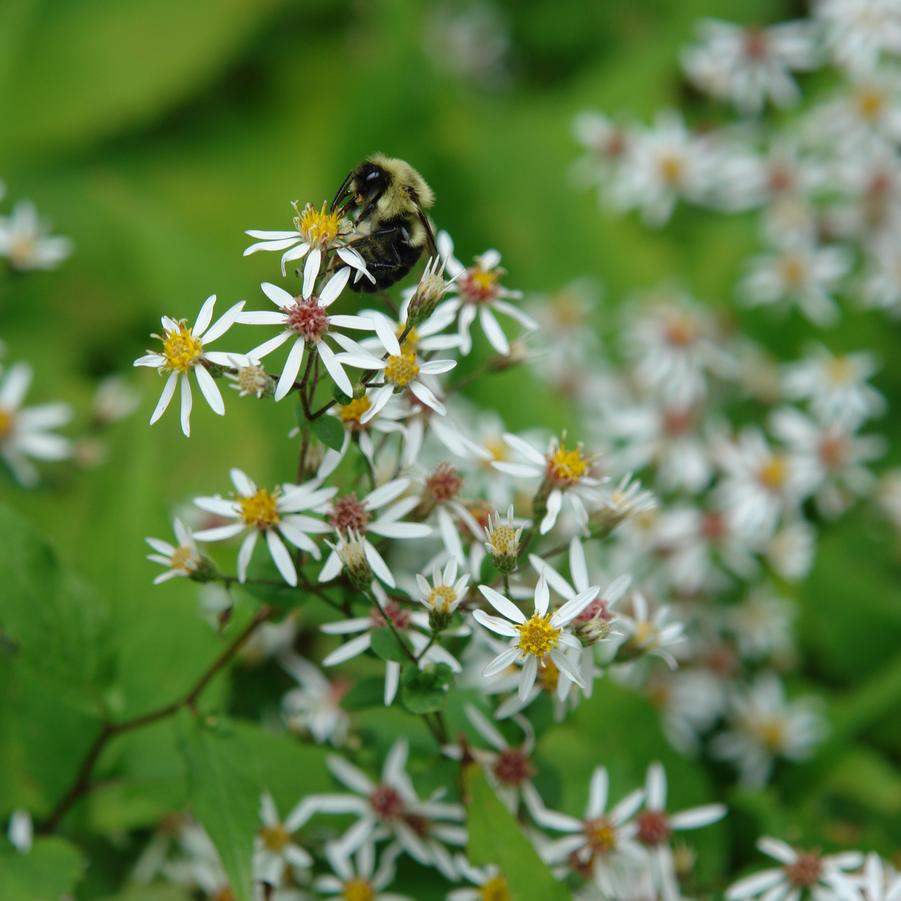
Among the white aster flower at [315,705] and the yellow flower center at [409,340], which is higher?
the yellow flower center at [409,340]

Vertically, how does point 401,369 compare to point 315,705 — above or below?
above

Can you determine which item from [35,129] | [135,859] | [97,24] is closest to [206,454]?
[135,859]

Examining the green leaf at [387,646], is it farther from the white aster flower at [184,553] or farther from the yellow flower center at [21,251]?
the yellow flower center at [21,251]

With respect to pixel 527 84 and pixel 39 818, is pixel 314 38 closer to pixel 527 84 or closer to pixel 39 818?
pixel 527 84

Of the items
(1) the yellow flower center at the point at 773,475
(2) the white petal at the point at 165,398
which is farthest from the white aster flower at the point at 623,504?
(1) the yellow flower center at the point at 773,475

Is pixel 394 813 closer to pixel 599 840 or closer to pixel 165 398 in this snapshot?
pixel 599 840

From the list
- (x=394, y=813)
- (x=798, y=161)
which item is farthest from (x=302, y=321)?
(x=798, y=161)
